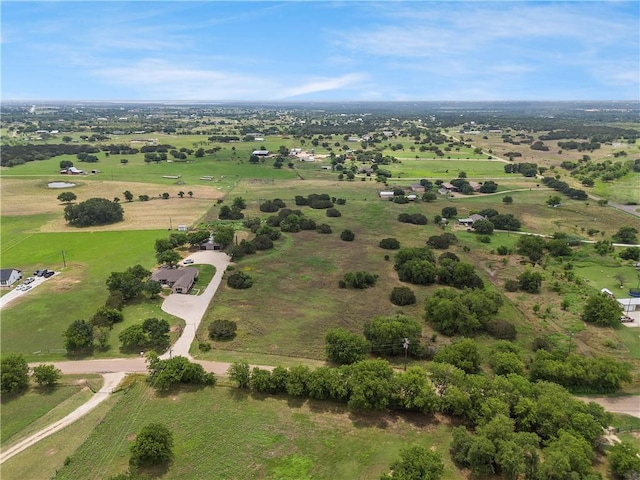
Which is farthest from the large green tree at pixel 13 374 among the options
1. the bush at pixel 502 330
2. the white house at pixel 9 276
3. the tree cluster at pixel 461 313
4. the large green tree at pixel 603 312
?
the large green tree at pixel 603 312

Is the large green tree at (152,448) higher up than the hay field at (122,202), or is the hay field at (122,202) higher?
the hay field at (122,202)

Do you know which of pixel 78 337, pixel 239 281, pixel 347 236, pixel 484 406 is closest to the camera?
pixel 484 406

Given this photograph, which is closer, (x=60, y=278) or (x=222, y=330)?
(x=222, y=330)

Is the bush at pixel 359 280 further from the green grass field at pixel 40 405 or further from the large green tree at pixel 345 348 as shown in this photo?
the green grass field at pixel 40 405

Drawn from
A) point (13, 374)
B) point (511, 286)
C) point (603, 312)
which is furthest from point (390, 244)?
point (13, 374)

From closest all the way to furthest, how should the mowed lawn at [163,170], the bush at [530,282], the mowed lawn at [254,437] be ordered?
the mowed lawn at [254,437], the bush at [530,282], the mowed lawn at [163,170]

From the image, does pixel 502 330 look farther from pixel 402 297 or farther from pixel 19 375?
pixel 19 375

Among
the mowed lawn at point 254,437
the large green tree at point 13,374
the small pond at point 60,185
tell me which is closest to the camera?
the mowed lawn at point 254,437

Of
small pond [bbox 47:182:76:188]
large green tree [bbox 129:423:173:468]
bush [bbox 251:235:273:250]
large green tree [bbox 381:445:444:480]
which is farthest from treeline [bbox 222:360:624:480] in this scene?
small pond [bbox 47:182:76:188]
